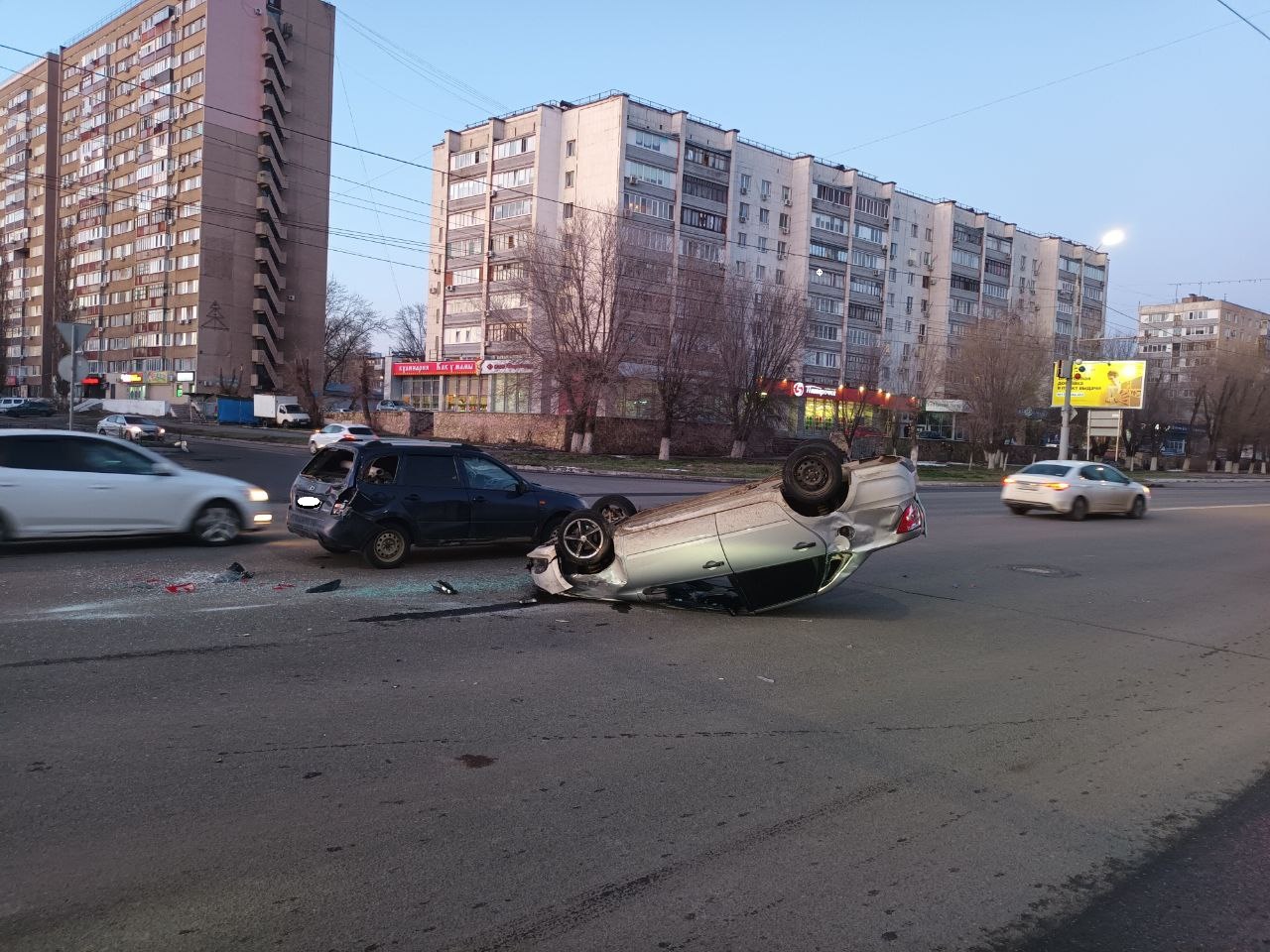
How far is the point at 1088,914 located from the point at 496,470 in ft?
29.5

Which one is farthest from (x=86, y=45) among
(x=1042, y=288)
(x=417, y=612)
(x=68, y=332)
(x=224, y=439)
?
(x=417, y=612)

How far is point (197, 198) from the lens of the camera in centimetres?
8025

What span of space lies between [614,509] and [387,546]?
9.55ft

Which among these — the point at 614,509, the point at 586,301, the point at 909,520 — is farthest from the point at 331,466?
the point at 586,301

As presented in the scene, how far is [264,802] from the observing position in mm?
4012

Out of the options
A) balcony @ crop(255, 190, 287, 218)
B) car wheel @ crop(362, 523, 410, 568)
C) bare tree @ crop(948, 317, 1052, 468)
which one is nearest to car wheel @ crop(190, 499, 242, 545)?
car wheel @ crop(362, 523, 410, 568)

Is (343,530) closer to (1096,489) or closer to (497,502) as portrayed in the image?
(497,502)

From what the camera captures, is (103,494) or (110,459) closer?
(103,494)

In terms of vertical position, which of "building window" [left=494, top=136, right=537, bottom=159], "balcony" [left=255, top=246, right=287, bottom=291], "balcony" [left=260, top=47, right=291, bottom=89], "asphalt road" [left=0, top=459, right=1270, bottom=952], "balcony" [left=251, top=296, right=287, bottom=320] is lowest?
"asphalt road" [left=0, top=459, right=1270, bottom=952]

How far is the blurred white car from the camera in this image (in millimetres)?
20984

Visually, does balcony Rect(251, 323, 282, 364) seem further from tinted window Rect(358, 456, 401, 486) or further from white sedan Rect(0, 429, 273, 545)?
tinted window Rect(358, 456, 401, 486)

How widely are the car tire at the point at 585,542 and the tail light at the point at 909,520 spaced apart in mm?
2611

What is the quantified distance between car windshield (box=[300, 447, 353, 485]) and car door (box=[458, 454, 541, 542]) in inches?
52.5

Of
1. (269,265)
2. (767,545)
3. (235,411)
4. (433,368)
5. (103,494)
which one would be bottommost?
(103,494)
